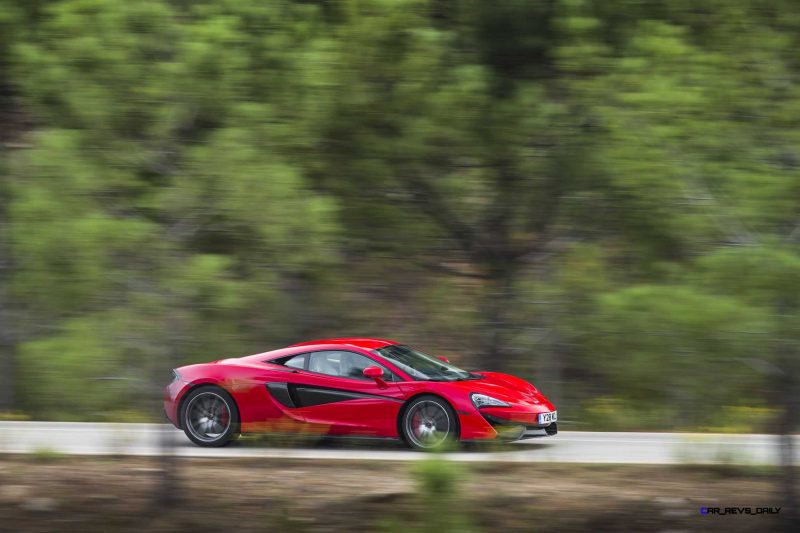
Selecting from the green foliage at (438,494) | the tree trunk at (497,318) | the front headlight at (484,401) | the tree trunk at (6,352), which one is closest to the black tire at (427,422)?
the front headlight at (484,401)

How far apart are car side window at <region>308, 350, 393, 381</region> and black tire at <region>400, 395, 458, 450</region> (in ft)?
1.95

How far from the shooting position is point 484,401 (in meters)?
10.0

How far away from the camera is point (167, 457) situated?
26.5ft

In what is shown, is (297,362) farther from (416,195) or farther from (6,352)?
(6,352)

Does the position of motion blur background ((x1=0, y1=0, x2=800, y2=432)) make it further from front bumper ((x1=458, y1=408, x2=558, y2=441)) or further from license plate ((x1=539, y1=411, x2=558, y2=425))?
front bumper ((x1=458, y1=408, x2=558, y2=441))

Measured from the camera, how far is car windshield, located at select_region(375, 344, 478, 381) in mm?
10492

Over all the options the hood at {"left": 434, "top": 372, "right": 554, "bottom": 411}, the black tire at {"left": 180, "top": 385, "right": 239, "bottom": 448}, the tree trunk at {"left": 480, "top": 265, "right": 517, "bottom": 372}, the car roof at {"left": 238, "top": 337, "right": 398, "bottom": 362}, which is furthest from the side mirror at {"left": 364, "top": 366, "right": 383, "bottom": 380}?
the tree trunk at {"left": 480, "top": 265, "right": 517, "bottom": 372}

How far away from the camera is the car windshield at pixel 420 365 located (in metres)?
10.5

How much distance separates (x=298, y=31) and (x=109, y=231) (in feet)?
19.6

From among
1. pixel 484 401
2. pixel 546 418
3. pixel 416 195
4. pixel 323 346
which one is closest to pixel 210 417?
pixel 323 346

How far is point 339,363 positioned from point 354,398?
17.8 inches

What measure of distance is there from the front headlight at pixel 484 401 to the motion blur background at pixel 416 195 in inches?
56.6

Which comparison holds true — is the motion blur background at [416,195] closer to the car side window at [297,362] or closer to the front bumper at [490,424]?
the car side window at [297,362]

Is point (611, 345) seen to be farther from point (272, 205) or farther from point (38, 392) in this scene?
point (38, 392)
